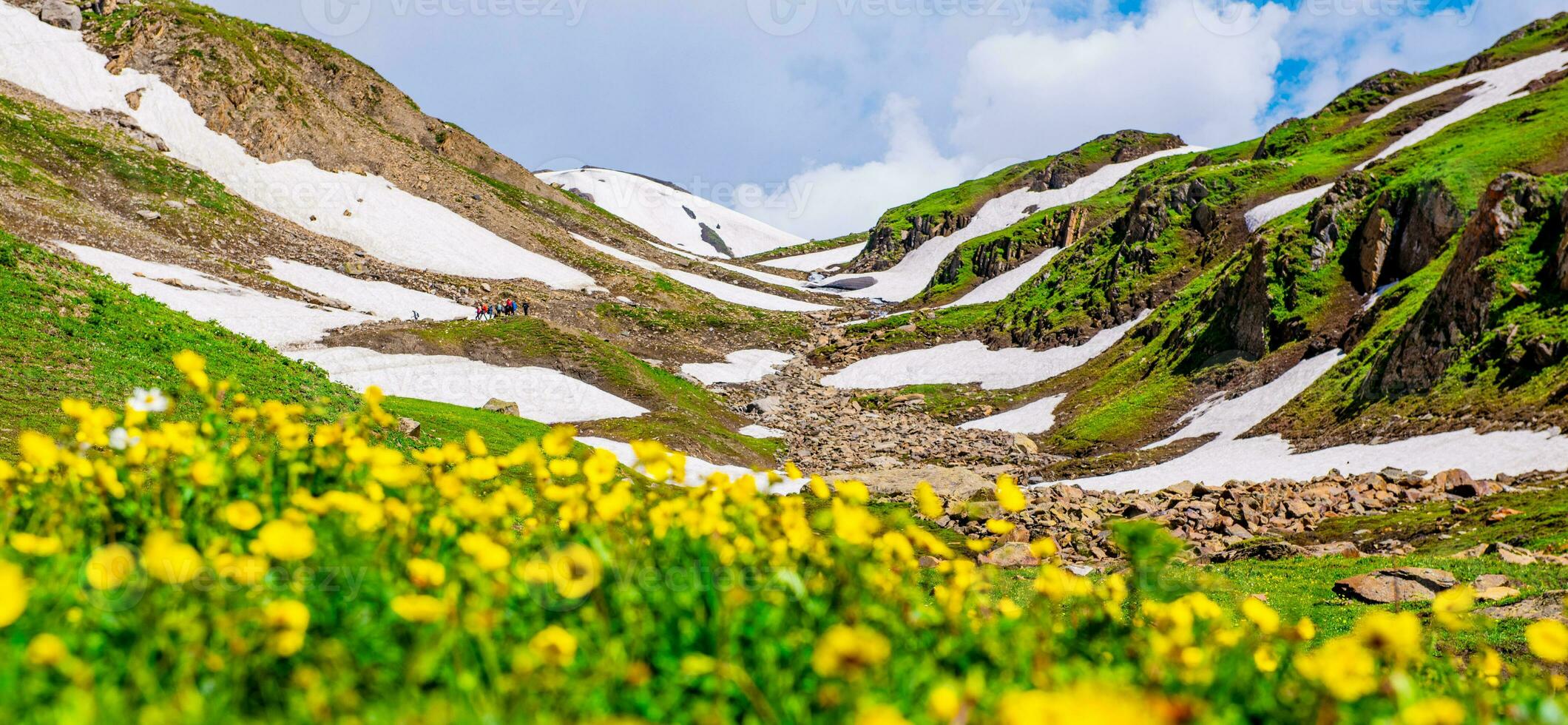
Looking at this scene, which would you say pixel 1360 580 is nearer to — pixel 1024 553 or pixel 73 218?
pixel 1024 553

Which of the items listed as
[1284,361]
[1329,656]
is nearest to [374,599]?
[1329,656]

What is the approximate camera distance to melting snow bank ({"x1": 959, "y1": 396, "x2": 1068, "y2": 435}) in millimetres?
50500

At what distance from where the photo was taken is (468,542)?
9.99 feet

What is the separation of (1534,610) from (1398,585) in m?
2.59

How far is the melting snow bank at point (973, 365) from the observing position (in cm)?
6378

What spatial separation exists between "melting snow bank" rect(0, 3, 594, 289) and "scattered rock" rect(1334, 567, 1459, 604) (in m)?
65.5

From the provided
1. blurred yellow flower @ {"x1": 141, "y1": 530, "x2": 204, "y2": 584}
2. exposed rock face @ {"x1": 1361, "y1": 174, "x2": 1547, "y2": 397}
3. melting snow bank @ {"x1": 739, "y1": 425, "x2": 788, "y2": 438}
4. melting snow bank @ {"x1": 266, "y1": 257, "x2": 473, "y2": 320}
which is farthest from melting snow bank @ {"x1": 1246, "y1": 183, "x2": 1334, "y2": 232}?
blurred yellow flower @ {"x1": 141, "y1": 530, "x2": 204, "y2": 584}

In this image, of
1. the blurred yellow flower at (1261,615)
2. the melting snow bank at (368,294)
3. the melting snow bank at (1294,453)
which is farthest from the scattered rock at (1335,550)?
the melting snow bank at (368,294)

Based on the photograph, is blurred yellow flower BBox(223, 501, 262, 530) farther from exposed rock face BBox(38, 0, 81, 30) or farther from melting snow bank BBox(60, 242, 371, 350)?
exposed rock face BBox(38, 0, 81, 30)

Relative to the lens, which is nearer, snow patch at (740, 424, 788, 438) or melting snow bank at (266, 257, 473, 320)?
snow patch at (740, 424, 788, 438)

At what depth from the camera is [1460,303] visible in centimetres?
2908

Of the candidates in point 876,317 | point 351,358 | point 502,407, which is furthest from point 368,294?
point 876,317

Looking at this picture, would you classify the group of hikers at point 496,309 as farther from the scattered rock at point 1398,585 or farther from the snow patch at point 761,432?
the scattered rock at point 1398,585

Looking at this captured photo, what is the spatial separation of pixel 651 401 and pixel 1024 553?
22.9 m
